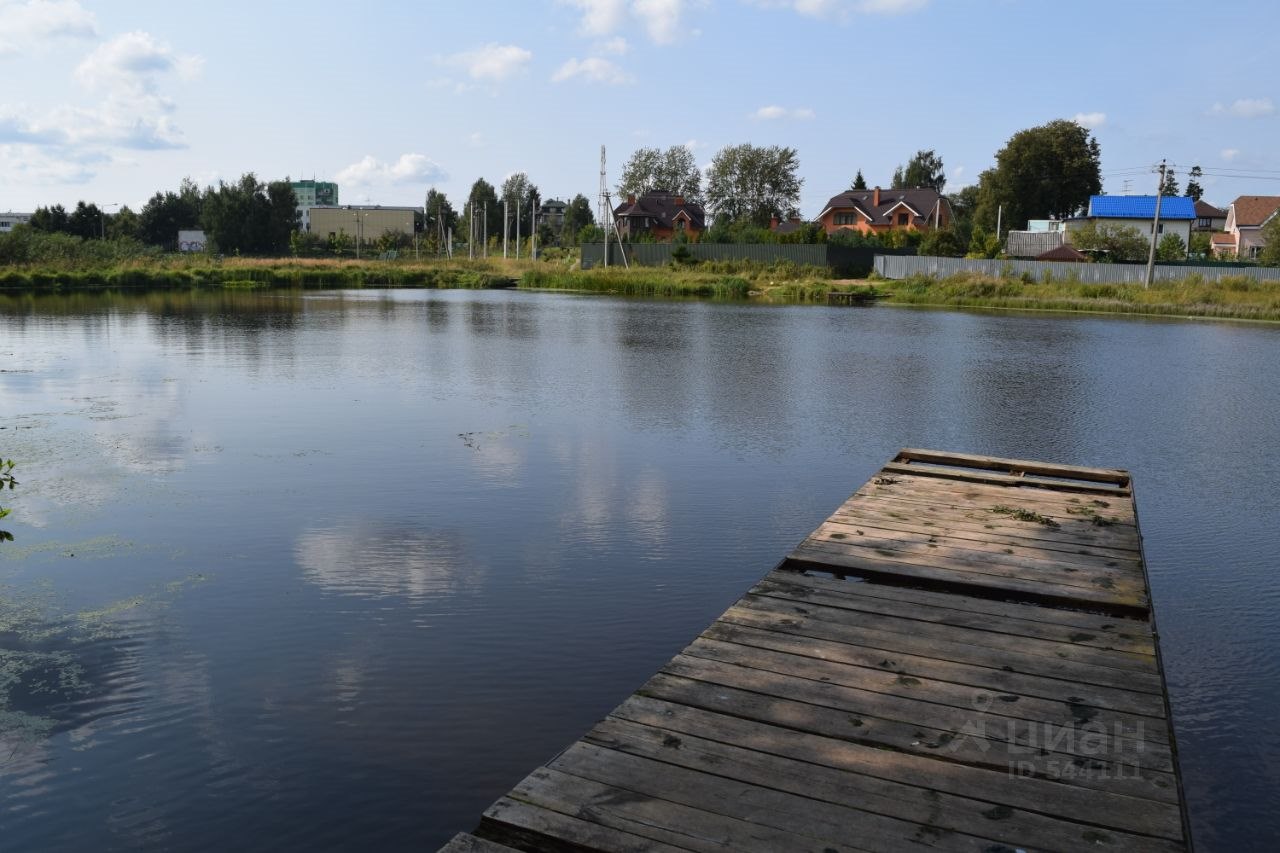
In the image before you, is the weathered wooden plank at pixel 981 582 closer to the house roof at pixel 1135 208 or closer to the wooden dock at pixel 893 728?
the wooden dock at pixel 893 728

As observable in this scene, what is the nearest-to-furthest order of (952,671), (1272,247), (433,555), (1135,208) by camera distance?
1. (952,671)
2. (433,555)
3. (1272,247)
4. (1135,208)

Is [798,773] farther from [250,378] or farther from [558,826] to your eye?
[250,378]

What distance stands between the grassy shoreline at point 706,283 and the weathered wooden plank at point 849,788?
48.5 meters

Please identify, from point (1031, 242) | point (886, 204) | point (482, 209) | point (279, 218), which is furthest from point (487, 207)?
point (1031, 242)

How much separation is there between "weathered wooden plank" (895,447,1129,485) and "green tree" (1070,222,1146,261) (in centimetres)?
6012

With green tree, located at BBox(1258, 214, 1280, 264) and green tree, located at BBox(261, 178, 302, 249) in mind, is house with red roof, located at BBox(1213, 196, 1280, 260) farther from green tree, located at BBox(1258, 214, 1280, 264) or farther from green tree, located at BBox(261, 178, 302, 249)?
green tree, located at BBox(261, 178, 302, 249)

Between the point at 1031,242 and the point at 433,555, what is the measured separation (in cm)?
7312

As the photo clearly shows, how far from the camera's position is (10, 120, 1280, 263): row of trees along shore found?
7094 cm

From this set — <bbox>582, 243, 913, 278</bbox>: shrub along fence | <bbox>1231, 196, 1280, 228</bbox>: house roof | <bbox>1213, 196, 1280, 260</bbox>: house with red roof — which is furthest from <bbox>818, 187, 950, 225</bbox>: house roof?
<bbox>1231, 196, 1280, 228</bbox>: house roof

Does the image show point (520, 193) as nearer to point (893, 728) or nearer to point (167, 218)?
point (167, 218)

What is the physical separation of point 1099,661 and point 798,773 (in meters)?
2.29

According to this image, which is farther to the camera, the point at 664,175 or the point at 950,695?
the point at 664,175

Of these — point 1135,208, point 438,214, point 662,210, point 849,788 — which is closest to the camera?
point 849,788

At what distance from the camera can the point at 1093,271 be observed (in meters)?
55.3
